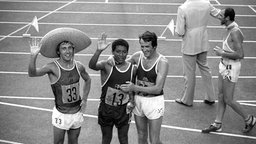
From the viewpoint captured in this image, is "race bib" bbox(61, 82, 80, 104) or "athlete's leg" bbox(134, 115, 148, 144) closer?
"race bib" bbox(61, 82, 80, 104)

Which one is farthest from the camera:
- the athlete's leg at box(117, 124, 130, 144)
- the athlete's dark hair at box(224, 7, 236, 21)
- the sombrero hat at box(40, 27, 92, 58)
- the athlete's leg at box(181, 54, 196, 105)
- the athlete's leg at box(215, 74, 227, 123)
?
the athlete's leg at box(181, 54, 196, 105)

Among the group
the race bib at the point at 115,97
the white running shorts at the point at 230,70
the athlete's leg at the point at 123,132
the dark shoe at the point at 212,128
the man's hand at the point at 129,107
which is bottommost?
the dark shoe at the point at 212,128

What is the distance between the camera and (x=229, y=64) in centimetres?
717

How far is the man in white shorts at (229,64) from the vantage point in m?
7.00

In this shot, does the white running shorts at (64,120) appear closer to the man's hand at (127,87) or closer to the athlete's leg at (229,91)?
the man's hand at (127,87)

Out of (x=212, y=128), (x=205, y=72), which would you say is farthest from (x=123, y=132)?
(x=205, y=72)

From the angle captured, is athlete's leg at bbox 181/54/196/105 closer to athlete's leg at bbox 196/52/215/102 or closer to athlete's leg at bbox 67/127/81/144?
athlete's leg at bbox 196/52/215/102

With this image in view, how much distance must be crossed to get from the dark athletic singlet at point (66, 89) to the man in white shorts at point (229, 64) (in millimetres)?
2587

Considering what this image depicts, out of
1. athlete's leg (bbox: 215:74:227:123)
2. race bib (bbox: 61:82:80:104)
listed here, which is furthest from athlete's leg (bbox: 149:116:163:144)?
athlete's leg (bbox: 215:74:227:123)

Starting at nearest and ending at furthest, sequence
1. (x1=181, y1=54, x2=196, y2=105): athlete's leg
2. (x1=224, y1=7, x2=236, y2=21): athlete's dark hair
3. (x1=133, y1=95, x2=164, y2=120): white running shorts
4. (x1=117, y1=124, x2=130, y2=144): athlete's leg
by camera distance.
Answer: (x1=133, y1=95, x2=164, y2=120): white running shorts → (x1=117, y1=124, x2=130, y2=144): athlete's leg → (x1=224, y1=7, x2=236, y2=21): athlete's dark hair → (x1=181, y1=54, x2=196, y2=105): athlete's leg

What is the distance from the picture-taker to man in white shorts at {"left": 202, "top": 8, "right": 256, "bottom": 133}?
276 inches

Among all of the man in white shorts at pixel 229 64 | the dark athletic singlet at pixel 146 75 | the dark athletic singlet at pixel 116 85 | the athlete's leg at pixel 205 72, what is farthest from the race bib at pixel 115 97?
the athlete's leg at pixel 205 72

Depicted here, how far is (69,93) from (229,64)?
2.90 meters

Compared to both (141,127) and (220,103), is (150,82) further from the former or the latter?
(220,103)
